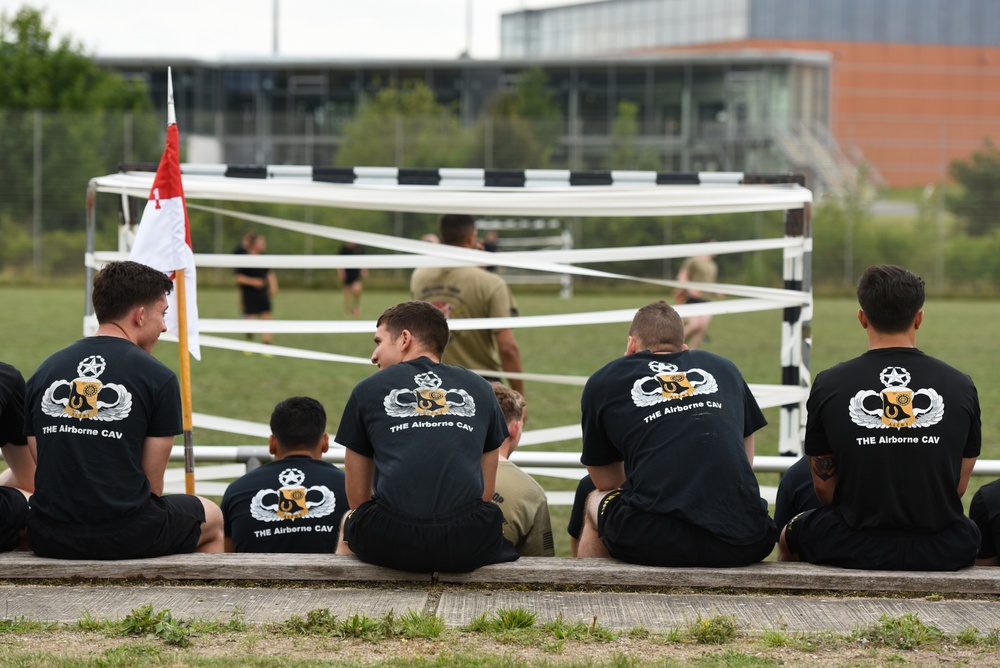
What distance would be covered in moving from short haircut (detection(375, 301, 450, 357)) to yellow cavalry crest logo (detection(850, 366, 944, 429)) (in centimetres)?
155

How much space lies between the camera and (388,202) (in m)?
7.77

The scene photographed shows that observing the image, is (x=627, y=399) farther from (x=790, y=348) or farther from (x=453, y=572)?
(x=790, y=348)

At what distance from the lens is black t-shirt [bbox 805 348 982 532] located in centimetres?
429

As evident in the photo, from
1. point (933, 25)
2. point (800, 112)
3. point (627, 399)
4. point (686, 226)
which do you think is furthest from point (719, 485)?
point (933, 25)

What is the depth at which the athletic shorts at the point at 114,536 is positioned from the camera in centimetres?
438

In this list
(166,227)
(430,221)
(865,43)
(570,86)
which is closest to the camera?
(166,227)

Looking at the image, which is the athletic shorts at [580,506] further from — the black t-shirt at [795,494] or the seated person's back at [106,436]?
the seated person's back at [106,436]

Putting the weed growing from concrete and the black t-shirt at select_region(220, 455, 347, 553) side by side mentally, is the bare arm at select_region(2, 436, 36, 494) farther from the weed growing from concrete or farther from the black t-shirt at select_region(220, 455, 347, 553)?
the weed growing from concrete

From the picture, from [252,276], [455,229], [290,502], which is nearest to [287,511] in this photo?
[290,502]

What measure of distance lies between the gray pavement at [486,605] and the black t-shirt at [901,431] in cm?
36

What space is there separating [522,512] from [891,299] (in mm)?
1695

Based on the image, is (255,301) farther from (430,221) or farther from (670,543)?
(430,221)

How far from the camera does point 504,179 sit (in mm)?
7992

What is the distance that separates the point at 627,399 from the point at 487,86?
52889 millimetres
